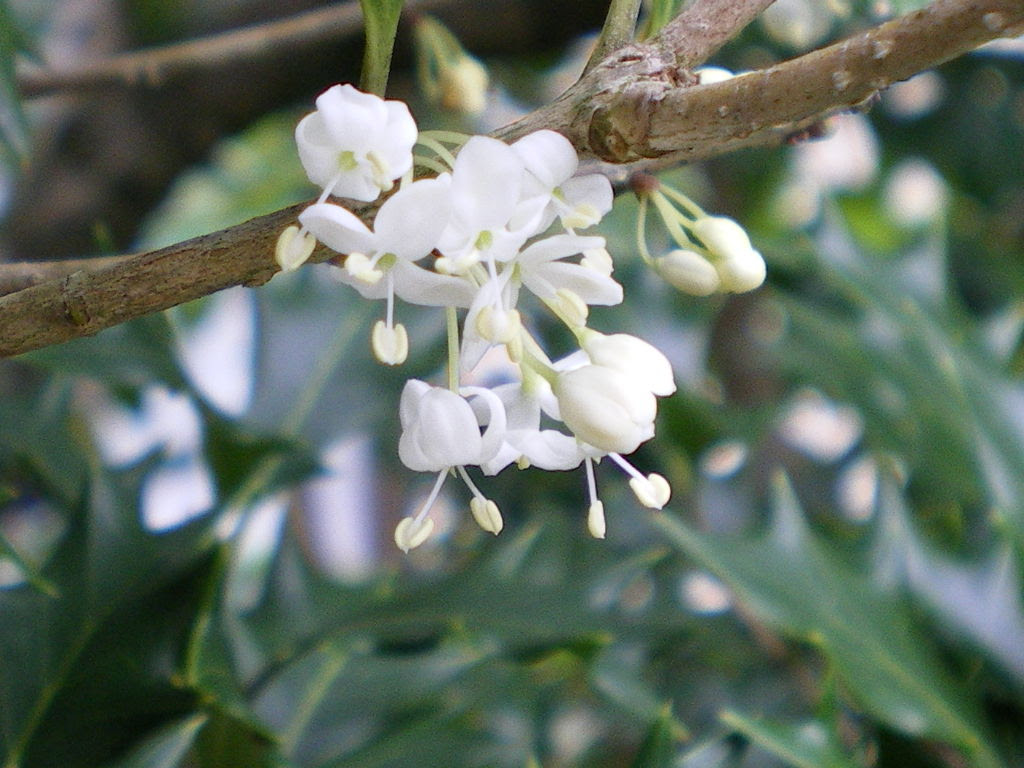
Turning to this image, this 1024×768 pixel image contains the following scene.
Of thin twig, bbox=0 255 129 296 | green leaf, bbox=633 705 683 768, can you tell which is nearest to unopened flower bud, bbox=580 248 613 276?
thin twig, bbox=0 255 129 296

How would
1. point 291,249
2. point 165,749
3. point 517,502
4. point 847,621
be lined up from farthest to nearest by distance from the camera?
point 517,502
point 847,621
point 165,749
point 291,249

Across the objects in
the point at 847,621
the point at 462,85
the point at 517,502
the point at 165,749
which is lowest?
the point at 517,502

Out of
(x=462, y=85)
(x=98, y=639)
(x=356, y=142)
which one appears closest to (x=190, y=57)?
(x=462, y=85)

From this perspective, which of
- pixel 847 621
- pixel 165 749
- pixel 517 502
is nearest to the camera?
pixel 165 749

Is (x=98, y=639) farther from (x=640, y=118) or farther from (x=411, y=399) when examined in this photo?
(x=640, y=118)

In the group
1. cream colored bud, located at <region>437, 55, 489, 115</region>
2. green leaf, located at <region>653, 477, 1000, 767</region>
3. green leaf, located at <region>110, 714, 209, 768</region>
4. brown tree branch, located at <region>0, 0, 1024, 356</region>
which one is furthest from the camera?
cream colored bud, located at <region>437, 55, 489, 115</region>

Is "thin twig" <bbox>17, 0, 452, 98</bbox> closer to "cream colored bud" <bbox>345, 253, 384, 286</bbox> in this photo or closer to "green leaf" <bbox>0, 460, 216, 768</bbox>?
"green leaf" <bbox>0, 460, 216, 768</bbox>

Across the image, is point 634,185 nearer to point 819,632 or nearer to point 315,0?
point 819,632
